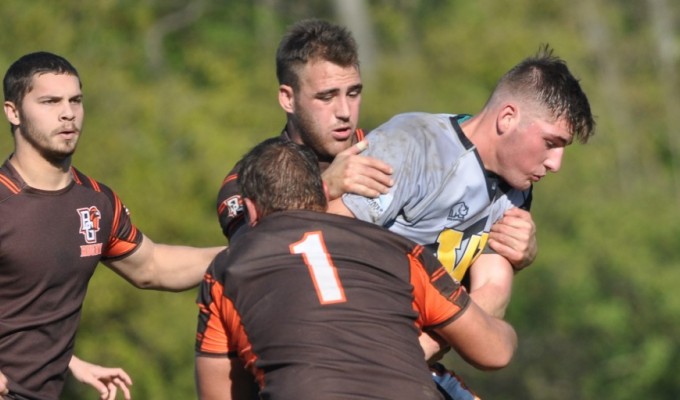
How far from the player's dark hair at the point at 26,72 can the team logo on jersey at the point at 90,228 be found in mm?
606

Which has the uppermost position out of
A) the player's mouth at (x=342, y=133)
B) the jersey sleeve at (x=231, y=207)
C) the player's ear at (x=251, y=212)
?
the player's mouth at (x=342, y=133)

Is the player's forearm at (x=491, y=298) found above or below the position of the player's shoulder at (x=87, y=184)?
below

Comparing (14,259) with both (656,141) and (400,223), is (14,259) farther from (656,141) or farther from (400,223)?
(656,141)

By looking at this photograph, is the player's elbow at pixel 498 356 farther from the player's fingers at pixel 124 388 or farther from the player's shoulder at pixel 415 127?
the player's fingers at pixel 124 388

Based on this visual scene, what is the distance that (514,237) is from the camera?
7.00 meters

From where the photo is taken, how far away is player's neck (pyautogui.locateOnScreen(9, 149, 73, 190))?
23.1 ft

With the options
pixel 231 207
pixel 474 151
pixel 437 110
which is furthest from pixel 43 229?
pixel 437 110

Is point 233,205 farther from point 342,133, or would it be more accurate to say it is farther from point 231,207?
point 342,133

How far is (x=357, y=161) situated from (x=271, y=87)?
27.9m

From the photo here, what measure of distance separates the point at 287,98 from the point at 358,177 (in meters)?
1.11

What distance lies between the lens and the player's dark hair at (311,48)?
23.6 ft

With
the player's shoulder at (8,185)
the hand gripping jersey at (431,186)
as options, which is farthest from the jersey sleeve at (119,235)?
the hand gripping jersey at (431,186)

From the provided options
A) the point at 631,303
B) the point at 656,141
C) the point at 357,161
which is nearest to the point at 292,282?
the point at 357,161

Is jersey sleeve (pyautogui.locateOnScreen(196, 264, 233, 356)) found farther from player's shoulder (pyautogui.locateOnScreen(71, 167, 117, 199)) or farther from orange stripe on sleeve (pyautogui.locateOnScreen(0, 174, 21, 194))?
player's shoulder (pyautogui.locateOnScreen(71, 167, 117, 199))
